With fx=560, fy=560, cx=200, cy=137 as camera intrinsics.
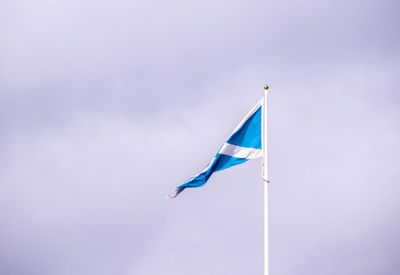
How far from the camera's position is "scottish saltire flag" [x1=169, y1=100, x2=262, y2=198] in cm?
3019

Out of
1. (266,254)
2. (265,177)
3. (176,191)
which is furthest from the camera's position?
(176,191)

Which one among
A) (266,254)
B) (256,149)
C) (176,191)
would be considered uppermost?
(256,149)

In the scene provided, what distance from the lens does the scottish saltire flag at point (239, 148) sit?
30.2 m

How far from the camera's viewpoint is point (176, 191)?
3020 cm

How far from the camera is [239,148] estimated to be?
3055 cm

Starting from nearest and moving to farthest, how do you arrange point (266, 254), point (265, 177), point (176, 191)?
point (266, 254), point (265, 177), point (176, 191)

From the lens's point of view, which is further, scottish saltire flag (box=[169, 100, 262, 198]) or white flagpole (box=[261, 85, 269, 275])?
scottish saltire flag (box=[169, 100, 262, 198])

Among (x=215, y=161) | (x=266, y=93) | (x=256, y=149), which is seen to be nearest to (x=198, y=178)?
(x=215, y=161)

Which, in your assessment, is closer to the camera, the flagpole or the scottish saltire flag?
the flagpole

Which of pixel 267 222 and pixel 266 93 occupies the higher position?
pixel 266 93

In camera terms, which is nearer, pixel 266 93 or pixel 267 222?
pixel 267 222

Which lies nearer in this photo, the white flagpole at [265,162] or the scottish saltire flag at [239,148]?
the white flagpole at [265,162]

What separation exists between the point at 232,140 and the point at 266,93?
3142 mm

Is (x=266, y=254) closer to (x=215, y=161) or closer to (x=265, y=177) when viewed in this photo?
(x=265, y=177)
